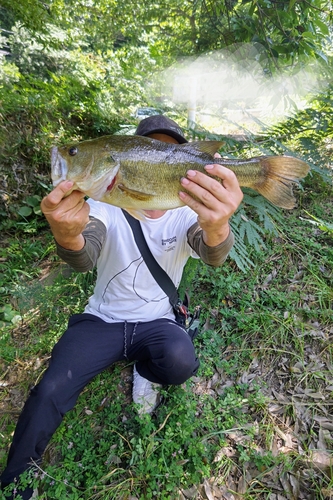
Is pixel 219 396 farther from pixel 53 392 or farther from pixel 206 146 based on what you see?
pixel 206 146

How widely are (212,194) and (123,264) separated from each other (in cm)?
106

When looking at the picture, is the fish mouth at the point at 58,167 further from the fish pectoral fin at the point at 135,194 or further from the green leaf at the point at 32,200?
the green leaf at the point at 32,200

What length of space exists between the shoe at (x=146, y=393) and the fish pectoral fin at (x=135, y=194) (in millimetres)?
1839

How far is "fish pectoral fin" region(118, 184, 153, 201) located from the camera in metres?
1.69

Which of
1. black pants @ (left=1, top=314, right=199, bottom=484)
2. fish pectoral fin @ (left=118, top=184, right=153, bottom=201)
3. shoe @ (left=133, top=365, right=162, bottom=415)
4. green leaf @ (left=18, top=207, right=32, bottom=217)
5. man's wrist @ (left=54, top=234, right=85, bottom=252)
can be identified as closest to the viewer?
fish pectoral fin @ (left=118, top=184, right=153, bottom=201)

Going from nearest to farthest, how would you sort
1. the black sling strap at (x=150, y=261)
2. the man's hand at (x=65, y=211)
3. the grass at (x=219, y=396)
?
the man's hand at (x=65, y=211) < the grass at (x=219, y=396) < the black sling strap at (x=150, y=261)

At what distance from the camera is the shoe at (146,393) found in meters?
2.53

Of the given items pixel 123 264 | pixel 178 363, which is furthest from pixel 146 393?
pixel 123 264

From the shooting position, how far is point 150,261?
2.36m

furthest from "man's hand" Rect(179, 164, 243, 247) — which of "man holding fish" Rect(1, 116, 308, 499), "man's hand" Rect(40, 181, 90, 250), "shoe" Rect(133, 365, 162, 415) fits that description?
"shoe" Rect(133, 365, 162, 415)

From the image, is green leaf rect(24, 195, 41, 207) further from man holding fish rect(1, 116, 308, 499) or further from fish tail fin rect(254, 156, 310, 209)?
fish tail fin rect(254, 156, 310, 209)

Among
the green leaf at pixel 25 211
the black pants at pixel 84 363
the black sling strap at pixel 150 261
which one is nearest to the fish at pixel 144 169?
the black sling strap at pixel 150 261

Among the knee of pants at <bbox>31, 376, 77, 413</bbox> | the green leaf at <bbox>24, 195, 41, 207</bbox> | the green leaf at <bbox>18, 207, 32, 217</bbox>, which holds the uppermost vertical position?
the green leaf at <bbox>24, 195, 41, 207</bbox>

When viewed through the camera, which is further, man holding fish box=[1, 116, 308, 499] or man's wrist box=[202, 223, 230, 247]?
man's wrist box=[202, 223, 230, 247]
